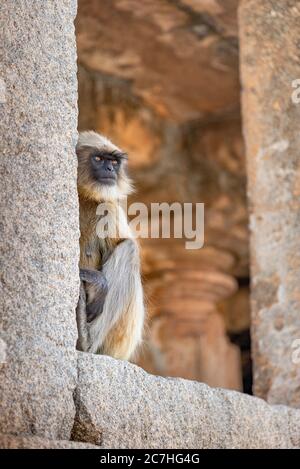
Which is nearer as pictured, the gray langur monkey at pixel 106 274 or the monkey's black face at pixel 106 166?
the gray langur monkey at pixel 106 274

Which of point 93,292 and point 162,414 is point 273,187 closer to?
point 93,292

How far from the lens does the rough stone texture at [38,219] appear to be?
10.4 feet

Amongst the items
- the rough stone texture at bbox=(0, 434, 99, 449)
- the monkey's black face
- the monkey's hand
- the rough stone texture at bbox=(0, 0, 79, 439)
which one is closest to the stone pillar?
the monkey's black face

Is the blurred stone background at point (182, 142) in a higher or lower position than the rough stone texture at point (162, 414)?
higher

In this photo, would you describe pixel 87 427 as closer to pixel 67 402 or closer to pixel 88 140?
pixel 67 402

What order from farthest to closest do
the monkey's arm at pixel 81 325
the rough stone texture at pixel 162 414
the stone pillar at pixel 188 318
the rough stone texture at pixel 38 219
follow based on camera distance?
the stone pillar at pixel 188 318
the monkey's arm at pixel 81 325
the rough stone texture at pixel 162 414
the rough stone texture at pixel 38 219

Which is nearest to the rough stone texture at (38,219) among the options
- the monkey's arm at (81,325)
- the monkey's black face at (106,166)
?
the monkey's arm at (81,325)

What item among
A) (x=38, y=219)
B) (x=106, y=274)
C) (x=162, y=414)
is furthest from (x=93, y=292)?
(x=38, y=219)

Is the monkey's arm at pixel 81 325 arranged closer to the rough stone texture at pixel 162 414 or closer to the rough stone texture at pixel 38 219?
the rough stone texture at pixel 162 414

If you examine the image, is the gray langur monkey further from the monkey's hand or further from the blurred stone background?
the blurred stone background

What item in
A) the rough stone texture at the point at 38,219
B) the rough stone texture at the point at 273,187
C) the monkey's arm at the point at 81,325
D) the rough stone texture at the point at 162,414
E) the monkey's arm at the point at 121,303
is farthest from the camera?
the rough stone texture at the point at 273,187

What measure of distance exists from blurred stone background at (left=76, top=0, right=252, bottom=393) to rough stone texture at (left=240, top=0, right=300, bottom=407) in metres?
1.22

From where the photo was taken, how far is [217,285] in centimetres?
966

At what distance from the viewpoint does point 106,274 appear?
4.39 metres
